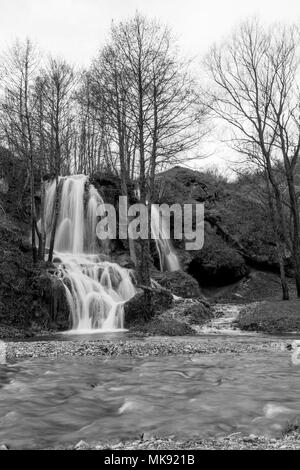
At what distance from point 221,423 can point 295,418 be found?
1.01 meters

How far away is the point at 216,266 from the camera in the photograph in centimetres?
3117

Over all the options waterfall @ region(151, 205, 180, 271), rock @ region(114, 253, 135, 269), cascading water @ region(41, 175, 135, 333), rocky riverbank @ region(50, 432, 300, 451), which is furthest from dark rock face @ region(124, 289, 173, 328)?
rocky riverbank @ region(50, 432, 300, 451)

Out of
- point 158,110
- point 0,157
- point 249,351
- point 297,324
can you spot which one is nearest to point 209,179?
point 0,157

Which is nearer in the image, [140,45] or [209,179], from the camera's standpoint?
[140,45]

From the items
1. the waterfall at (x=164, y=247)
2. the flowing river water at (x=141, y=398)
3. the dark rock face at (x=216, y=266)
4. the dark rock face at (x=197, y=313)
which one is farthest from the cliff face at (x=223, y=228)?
the flowing river water at (x=141, y=398)

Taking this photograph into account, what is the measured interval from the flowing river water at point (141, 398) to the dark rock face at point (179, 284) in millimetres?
13980

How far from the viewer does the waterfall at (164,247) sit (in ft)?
97.6

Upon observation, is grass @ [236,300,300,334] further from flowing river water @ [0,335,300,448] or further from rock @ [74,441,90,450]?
rock @ [74,441,90,450]

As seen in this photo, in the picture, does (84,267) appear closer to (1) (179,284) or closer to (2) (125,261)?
(2) (125,261)

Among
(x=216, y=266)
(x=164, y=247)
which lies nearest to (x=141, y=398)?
(x=164, y=247)

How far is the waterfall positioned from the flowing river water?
759 inches

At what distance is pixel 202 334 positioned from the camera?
17.1 m

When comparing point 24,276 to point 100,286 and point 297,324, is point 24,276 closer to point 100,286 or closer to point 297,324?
point 100,286
